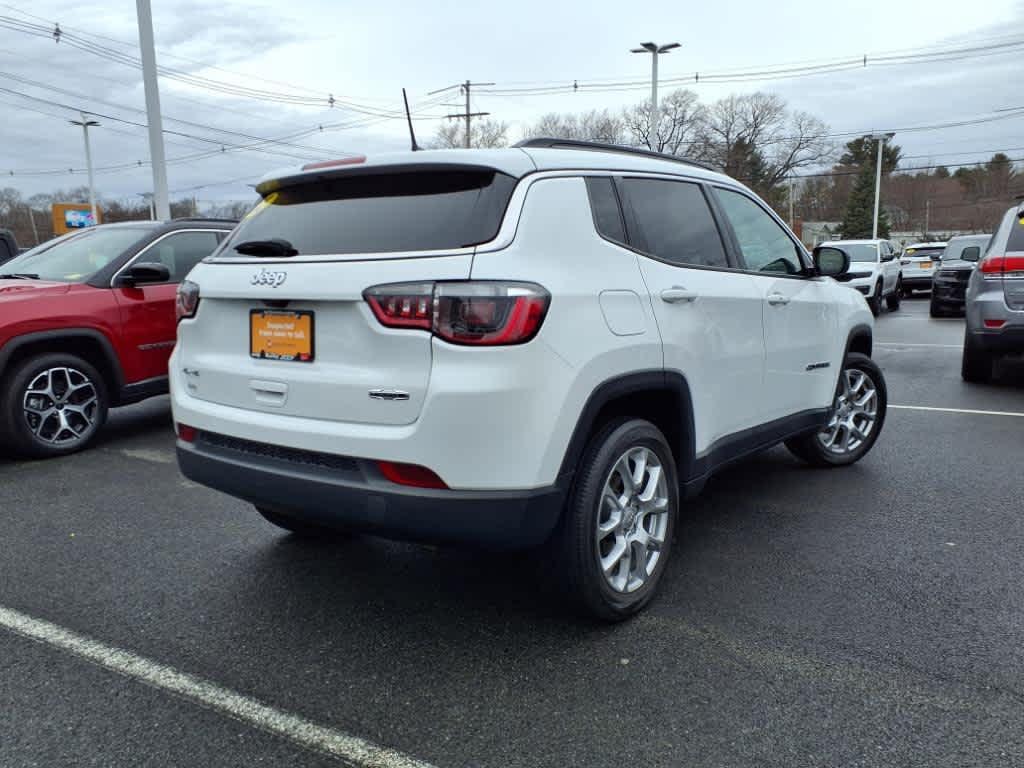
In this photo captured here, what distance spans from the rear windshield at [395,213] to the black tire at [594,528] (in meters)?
0.89

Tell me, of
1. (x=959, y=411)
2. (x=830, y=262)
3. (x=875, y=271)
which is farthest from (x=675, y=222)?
(x=875, y=271)

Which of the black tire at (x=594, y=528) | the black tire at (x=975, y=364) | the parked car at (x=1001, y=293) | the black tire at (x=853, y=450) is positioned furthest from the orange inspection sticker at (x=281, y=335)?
the black tire at (x=975, y=364)

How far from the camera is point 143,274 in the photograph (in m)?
6.09

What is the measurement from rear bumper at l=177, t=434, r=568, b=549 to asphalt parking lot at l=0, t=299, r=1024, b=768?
37 cm

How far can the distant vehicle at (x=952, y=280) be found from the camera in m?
16.6

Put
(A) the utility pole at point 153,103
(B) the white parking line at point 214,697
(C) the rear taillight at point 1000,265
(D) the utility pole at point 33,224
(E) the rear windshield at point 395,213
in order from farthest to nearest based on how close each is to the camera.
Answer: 1. (D) the utility pole at point 33,224
2. (A) the utility pole at point 153,103
3. (C) the rear taillight at point 1000,265
4. (E) the rear windshield at point 395,213
5. (B) the white parking line at point 214,697

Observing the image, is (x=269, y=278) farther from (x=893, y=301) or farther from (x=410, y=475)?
(x=893, y=301)

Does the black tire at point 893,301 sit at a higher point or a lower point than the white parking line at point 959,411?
lower

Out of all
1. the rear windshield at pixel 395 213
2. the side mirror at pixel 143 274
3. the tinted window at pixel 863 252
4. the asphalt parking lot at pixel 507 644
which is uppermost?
the rear windshield at pixel 395 213

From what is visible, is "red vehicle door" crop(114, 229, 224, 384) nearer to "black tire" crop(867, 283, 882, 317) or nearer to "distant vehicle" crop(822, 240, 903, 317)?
"distant vehicle" crop(822, 240, 903, 317)

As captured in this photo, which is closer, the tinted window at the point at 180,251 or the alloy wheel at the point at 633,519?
the alloy wheel at the point at 633,519

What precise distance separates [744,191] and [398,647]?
115 inches

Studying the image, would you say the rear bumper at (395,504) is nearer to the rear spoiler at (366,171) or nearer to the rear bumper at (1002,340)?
the rear spoiler at (366,171)

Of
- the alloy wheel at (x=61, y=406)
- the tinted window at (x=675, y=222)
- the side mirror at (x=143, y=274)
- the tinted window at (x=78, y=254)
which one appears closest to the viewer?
the tinted window at (x=675, y=222)
